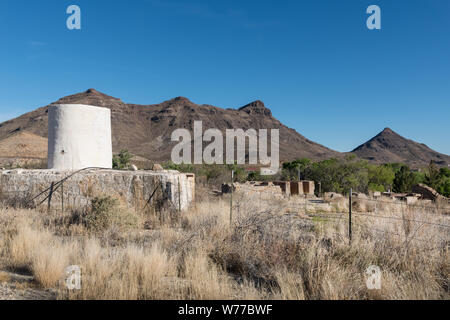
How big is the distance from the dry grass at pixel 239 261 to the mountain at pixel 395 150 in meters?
93.4

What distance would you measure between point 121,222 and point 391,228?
5.56 m

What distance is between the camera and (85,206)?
796 cm

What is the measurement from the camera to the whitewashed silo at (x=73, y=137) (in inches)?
356

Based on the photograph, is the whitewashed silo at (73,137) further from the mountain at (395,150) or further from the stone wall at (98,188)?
the mountain at (395,150)

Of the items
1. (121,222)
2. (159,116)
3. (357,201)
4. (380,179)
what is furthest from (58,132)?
(159,116)

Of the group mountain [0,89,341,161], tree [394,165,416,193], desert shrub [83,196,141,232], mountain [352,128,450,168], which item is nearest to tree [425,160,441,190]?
tree [394,165,416,193]

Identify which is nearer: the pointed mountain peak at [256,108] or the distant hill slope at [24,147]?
the distant hill slope at [24,147]

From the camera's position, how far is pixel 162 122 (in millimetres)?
105000

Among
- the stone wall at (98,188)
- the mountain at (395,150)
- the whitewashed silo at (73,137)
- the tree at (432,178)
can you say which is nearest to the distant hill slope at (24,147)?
the whitewashed silo at (73,137)

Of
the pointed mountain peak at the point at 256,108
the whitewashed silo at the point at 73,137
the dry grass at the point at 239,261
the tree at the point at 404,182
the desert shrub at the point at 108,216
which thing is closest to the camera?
the dry grass at the point at 239,261

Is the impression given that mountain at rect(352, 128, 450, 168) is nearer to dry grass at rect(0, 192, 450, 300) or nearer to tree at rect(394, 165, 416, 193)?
tree at rect(394, 165, 416, 193)

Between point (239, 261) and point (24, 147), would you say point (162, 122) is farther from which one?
point (239, 261)
